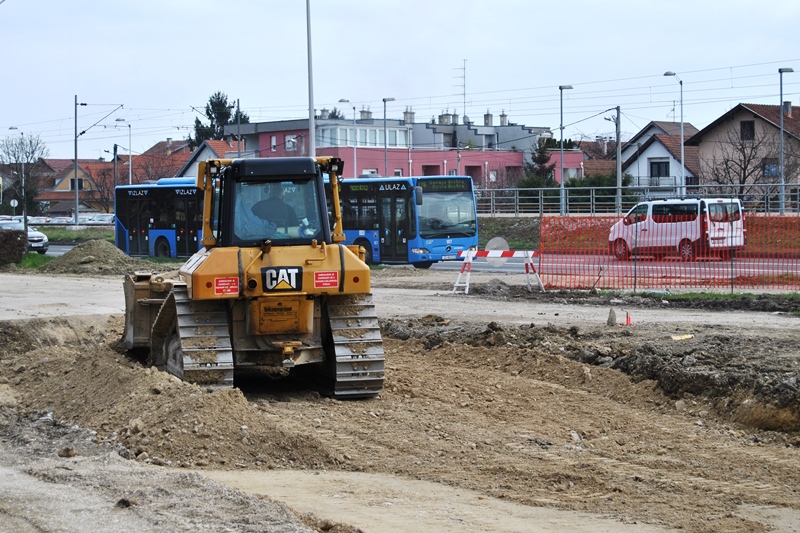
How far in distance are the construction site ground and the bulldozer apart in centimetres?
48

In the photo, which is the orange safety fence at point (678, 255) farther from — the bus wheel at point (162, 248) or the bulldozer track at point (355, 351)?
the bus wheel at point (162, 248)

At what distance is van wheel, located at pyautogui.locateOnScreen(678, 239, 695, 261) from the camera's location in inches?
948

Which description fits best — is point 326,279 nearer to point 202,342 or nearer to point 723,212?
point 202,342

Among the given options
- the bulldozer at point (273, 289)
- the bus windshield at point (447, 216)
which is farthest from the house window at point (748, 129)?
the bulldozer at point (273, 289)

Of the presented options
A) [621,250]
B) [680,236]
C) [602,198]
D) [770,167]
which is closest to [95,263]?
[621,250]

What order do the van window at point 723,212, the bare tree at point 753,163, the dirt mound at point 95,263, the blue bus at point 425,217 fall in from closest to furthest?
the van window at point 723,212 → the dirt mound at point 95,263 → the blue bus at point 425,217 → the bare tree at point 753,163

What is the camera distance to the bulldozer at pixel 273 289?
11.0m

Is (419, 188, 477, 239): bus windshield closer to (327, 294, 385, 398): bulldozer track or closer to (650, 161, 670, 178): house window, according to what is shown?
(327, 294, 385, 398): bulldozer track

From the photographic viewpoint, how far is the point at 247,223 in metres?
11.4

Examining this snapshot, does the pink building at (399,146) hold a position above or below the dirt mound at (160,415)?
above

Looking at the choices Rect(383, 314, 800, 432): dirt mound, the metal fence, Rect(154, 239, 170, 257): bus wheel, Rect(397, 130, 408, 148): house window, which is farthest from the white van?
Rect(397, 130, 408, 148): house window

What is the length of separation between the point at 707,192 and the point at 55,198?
77.2m

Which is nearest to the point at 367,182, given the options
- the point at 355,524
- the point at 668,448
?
the point at 668,448

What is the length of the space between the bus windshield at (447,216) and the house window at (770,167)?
2252 cm
